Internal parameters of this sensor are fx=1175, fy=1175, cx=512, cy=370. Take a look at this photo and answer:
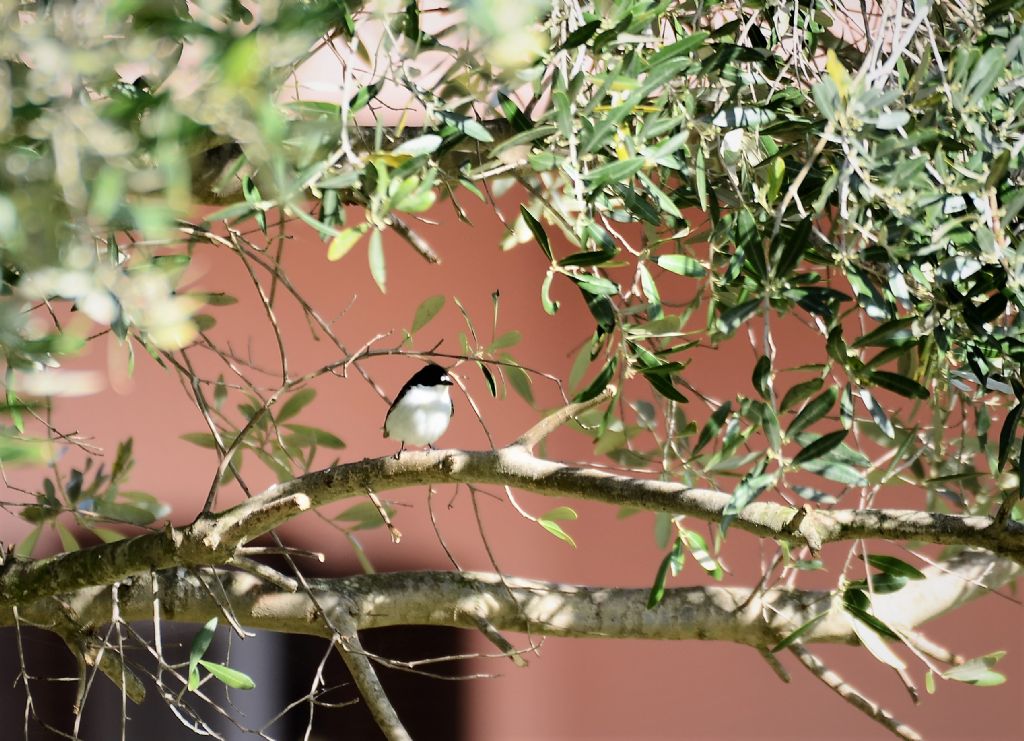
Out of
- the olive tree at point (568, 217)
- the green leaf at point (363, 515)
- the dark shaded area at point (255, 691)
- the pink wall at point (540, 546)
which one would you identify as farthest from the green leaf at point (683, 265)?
the pink wall at point (540, 546)

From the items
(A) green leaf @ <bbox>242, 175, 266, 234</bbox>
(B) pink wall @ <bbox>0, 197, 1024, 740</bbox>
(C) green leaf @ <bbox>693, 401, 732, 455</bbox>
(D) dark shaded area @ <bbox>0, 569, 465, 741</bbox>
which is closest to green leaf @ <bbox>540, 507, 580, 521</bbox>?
(C) green leaf @ <bbox>693, 401, 732, 455</bbox>

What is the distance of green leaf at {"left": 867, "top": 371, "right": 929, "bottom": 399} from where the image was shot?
1.28 m

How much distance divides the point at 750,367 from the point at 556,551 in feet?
2.69

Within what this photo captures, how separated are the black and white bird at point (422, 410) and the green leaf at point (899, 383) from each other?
4.38 feet

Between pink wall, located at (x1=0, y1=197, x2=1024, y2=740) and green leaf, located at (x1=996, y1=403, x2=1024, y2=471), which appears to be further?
pink wall, located at (x1=0, y1=197, x2=1024, y2=740)

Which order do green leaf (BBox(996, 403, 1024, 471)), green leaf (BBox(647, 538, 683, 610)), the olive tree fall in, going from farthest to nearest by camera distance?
1. green leaf (BBox(647, 538, 683, 610))
2. green leaf (BBox(996, 403, 1024, 471))
3. the olive tree

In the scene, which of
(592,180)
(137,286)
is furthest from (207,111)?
(592,180)

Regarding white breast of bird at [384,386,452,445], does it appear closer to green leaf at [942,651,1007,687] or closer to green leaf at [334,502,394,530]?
green leaf at [334,502,394,530]

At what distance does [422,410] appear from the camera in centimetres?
254

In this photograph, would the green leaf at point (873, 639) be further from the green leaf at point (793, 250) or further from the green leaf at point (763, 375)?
the green leaf at point (793, 250)

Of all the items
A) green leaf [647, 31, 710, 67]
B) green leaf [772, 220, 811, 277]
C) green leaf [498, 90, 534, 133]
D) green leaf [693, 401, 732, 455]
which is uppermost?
green leaf [647, 31, 710, 67]

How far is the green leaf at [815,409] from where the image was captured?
125cm

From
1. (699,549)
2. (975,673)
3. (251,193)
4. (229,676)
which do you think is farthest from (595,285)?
(975,673)

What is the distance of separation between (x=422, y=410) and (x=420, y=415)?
0.05ft
